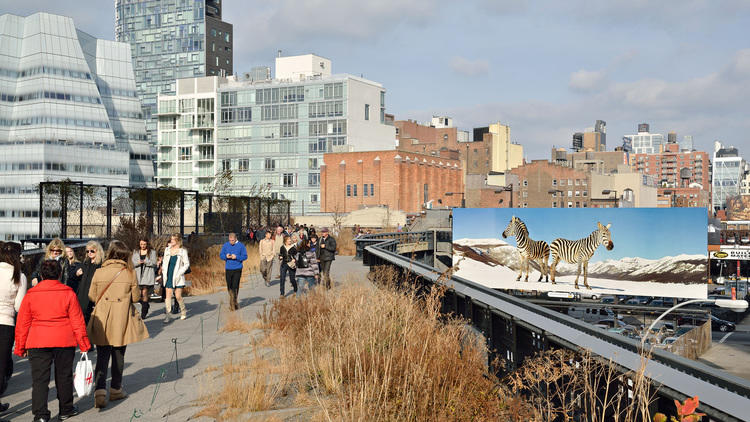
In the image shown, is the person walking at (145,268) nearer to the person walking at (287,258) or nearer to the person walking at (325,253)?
the person walking at (287,258)

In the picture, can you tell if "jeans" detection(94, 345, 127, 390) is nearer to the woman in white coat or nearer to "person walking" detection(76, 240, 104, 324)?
"person walking" detection(76, 240, 104, 324)

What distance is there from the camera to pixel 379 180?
97.0 metres

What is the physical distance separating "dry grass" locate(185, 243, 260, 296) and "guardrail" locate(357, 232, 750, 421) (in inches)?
400

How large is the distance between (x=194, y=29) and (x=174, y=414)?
653ft

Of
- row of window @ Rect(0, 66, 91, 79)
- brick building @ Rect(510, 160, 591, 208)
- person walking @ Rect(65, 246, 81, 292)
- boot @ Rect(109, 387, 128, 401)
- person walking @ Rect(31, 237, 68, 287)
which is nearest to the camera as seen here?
boot @ Rect(109, 387, 128, 401)

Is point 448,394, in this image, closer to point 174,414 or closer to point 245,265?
point 174,414

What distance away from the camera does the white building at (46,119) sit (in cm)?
9619

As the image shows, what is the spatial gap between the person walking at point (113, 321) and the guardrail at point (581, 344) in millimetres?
4593

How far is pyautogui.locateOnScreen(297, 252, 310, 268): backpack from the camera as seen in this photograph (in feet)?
57.7

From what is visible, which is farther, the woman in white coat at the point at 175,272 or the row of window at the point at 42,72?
the row of window at the point at 42,72

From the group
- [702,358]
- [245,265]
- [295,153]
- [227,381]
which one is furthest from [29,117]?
[227,381]

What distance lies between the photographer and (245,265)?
94.3ft

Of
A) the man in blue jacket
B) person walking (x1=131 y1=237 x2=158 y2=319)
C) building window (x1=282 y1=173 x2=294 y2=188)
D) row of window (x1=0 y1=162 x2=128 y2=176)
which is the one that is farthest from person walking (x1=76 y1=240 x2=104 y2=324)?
building window (x1=282 y1=173 x2=294 y2=188)

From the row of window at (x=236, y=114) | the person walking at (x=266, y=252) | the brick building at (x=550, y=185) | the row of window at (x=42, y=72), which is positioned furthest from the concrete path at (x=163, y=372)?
the brick building at (x=550, y=185)
